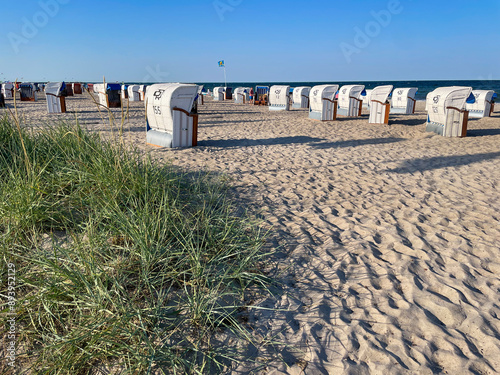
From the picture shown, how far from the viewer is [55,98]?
14.1 meters

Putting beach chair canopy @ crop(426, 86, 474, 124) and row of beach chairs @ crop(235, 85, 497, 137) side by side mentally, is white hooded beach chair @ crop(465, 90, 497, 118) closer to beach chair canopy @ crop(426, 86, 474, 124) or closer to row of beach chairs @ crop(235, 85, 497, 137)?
row of beach chairs @ crop(235, 85, 497, 137)

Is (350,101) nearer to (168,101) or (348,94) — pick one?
(348,94)

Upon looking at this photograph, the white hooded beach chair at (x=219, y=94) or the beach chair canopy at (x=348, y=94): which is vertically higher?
the white hooded beach chair at (x=219, y=94)

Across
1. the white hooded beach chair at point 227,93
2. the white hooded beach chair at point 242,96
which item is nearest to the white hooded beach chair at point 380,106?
the white hooded beach chair at point 242,96

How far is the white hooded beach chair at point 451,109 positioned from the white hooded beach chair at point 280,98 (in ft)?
28.7

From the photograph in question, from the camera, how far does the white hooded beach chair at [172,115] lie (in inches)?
298

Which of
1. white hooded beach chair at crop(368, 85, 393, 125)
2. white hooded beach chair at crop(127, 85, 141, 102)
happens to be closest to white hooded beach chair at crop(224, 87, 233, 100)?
white hooded beach chair at crop(127, 85, 141, 102)

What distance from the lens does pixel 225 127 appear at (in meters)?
11.9

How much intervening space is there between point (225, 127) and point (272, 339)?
10.3 meters

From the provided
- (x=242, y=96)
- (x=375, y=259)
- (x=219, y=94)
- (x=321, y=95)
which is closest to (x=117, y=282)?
(x=375, y=259)

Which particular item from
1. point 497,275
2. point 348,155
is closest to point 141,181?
point 497,275

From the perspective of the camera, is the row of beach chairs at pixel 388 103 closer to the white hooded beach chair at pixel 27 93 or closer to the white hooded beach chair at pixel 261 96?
the white hooded beach chair at pixel 261 96

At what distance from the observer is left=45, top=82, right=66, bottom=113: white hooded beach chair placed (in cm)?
1402

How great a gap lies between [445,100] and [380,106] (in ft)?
10.3
